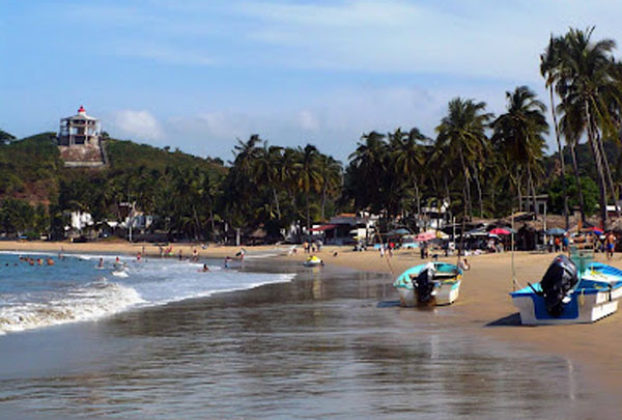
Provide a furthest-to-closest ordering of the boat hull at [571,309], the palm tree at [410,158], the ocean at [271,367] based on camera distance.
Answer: the palm tree at [410,158]
the boat hull at [571,309]
the ocean at [271,367]

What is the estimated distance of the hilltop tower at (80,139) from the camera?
593 feet

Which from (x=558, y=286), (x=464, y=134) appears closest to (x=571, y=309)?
(x=558, y=286)

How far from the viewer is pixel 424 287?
20953 mm

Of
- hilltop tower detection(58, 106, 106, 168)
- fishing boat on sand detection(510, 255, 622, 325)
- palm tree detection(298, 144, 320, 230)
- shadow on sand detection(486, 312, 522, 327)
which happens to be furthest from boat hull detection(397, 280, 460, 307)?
hilltop tower detection(58, 106, 106, 168)

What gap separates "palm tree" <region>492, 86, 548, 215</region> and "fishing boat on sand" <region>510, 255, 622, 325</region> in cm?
3878

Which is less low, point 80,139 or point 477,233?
point 80,139

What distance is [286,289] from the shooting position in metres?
30.6

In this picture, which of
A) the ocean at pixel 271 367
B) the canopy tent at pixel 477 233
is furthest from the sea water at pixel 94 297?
the canopy tent at pixel 477 233

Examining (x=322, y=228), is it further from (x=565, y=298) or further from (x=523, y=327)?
(x=565, y=298)

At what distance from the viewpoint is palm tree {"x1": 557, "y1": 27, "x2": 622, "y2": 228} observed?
4616cm

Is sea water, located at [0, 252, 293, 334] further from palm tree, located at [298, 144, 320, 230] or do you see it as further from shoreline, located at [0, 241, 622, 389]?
palm tree, located at [298, 144, 320, 230]

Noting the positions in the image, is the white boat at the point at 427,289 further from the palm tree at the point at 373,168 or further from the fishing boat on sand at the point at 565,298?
the palm tree at the point at 373,168

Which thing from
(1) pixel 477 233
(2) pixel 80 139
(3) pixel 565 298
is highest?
(2) pixel 80 139

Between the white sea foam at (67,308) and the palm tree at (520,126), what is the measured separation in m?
33.6
